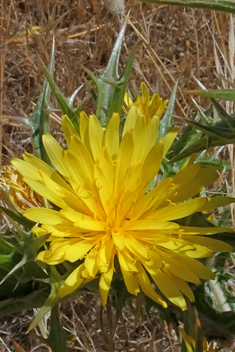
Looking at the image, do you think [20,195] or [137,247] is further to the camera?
[20,195]

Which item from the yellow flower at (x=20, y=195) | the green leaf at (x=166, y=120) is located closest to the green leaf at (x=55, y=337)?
the yellow flower at (x=20, y=195)

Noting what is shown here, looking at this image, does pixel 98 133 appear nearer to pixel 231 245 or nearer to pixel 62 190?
pixel 62 190

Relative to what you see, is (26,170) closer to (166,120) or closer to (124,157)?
(124,157)

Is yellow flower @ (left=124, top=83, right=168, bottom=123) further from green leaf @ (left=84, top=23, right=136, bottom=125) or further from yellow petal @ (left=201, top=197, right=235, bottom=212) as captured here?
yellow petal @ (left=201, top=197, right=235, bottom=212)

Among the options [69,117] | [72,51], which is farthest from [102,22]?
[69,117]

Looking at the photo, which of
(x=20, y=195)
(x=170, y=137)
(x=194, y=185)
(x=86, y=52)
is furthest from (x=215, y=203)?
(x=86, y=52)

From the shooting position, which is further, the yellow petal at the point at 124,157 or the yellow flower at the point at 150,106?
the yellow flower at the point at 150,106

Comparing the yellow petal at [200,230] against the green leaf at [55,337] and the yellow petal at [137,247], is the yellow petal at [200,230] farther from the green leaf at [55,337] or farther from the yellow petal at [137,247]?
the green leaf at [55,337]

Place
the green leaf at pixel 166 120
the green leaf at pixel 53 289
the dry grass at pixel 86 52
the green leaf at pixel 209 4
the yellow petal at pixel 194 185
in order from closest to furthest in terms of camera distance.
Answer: the green leaf at pixel 209 4, the green leaf at pixel 53 289, the yellow petal at pixel 194 185, the green leaf at pixel 166 120, the dry grass at pixel 86 52
